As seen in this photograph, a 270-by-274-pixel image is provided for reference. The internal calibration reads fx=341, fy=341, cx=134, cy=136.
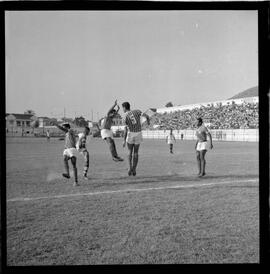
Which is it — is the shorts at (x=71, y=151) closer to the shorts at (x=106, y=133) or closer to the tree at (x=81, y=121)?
the tree at (x=81, y=121)

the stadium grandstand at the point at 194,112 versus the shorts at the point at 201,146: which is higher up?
the stadium grandstand at the point at 194,112

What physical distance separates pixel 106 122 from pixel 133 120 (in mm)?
363

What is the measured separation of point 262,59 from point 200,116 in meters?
3.62

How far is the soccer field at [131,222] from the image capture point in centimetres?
303

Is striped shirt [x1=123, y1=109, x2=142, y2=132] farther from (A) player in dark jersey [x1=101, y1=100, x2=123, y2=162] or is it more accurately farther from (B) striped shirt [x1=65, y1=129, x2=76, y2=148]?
(B) striped shirt [x1=65, y1=129, x2=76, y2=148]

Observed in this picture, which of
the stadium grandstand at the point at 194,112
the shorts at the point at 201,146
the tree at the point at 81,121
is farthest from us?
the shorts at the point at 201,146

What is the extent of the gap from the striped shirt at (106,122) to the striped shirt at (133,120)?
0.57ft

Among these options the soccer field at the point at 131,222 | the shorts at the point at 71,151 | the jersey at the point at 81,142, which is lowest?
the soccer field at the point at 131,222

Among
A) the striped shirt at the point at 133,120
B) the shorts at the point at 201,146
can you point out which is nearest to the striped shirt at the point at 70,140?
the striped shirt at the point at 133,120

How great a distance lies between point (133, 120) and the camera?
4.29 metres

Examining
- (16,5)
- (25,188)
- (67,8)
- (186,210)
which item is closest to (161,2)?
(67,8)

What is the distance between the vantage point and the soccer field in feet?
9.95

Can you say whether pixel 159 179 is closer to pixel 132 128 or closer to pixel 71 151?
pixel 71 151

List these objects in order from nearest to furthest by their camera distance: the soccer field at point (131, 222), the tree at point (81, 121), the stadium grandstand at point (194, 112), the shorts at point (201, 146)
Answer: the soccer field at point (131, 222), the tree at point (81, 121), the stadium grandstand at point (194, 112), the shorts at point (201, 146)
